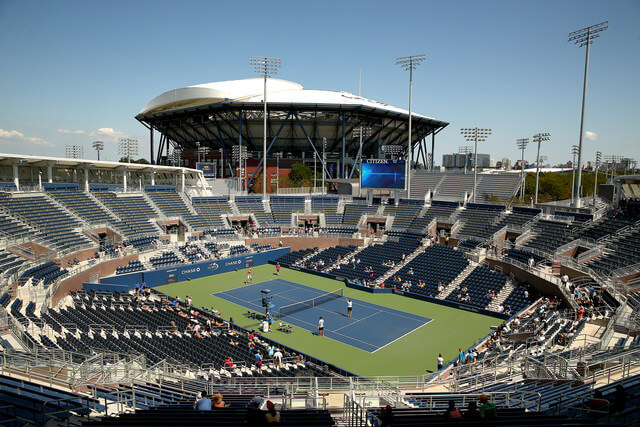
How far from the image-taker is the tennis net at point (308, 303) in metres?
28.7

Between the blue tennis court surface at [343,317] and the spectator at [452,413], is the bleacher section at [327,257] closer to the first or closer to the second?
the blue tennis court surface at [343,317]

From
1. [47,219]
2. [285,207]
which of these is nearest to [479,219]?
[285,207]

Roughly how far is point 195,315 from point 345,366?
35.7ft

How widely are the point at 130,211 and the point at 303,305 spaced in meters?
24.0

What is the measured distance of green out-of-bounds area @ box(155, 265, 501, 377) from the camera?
20.9m

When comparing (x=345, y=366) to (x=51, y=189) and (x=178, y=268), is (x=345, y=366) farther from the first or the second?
(x=51, y=189)

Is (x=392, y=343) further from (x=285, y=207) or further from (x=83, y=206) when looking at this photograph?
(x=83, y=206)

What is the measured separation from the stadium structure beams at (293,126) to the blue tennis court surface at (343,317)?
4121cm

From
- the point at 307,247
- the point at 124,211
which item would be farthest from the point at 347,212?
the point at 124,211

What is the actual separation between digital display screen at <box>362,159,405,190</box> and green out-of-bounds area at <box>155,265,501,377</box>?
1607cm

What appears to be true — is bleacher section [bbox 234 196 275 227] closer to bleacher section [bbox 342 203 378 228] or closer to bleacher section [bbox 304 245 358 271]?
bleacher section [bbox 342 203 378 228]

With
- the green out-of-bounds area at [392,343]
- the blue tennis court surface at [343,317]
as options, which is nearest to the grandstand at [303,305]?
the green out-of-bounds area at [392,343]

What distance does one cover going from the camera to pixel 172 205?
47.8 meters

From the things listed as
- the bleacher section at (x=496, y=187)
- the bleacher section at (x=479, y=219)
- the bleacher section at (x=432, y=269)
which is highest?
the bleacher section at (x=496, y=187)
